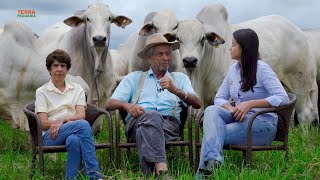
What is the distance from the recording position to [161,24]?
25.2ft

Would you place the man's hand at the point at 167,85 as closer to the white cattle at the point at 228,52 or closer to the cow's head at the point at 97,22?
the white cattle at the point at 228,52

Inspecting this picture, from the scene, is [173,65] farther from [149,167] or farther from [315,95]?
[315,95]

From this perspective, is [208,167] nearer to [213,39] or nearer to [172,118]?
[172,118]

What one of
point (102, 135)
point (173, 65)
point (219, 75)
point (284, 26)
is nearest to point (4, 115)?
point (102, 135)

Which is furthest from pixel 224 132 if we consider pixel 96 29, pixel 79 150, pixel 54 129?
pixel 96 29

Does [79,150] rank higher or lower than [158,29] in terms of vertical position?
lower

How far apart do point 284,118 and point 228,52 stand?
2.95 metres

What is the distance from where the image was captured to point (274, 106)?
5422 millimetres

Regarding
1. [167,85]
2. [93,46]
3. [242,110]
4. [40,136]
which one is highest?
[93,46]

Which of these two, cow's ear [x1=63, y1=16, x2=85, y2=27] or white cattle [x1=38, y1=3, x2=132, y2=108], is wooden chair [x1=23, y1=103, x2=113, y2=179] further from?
cow's ear [x1=63, y1=16, x2=85, y2=27]

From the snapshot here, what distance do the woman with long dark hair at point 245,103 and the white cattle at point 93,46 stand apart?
2279 millimetres

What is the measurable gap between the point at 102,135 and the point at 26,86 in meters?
1.27

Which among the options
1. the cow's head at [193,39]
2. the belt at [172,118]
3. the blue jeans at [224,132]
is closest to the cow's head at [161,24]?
the cow's head at [193,39]

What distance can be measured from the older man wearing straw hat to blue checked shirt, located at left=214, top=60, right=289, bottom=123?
30 centimetres
